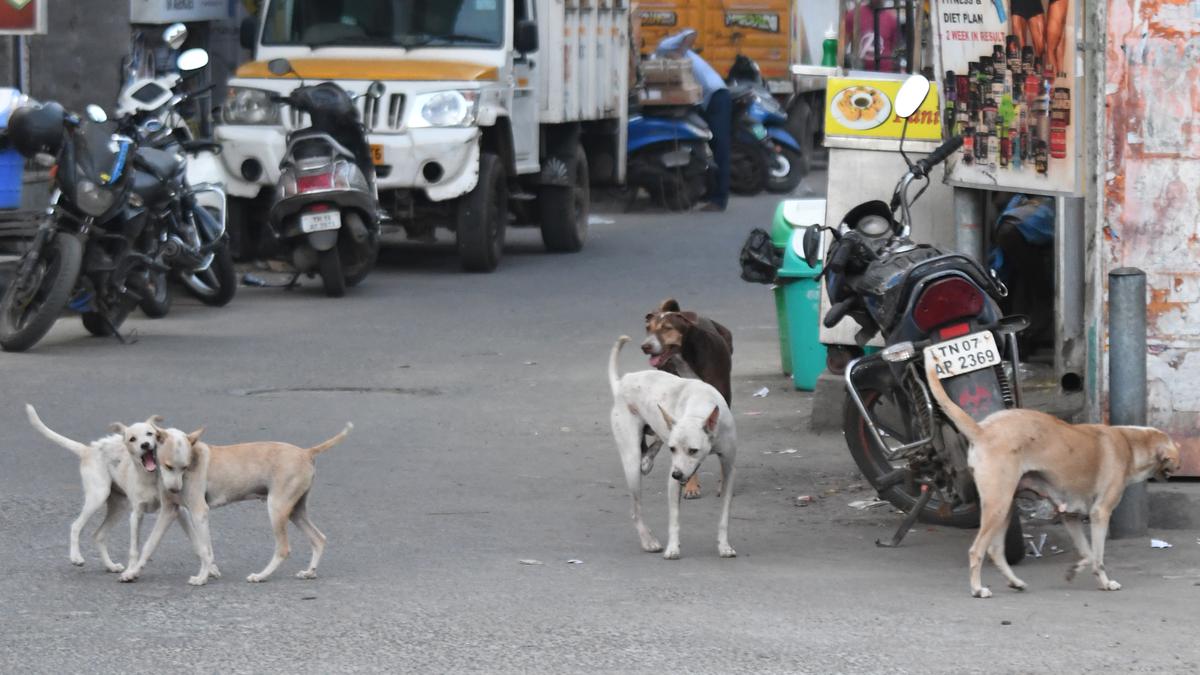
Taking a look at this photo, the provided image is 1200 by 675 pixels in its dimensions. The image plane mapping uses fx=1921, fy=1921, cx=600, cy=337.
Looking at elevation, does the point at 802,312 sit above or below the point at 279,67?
below

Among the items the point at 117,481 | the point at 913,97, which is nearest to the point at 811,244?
the point at 913,97

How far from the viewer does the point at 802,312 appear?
10.3 m

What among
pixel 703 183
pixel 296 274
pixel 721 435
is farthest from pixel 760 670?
pixel 703 183

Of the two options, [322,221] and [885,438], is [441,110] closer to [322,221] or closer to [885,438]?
[322,221]

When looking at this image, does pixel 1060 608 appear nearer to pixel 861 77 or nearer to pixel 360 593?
pixel 360 593

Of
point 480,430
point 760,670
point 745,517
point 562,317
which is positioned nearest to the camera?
point 760,670

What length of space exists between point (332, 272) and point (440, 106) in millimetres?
2101

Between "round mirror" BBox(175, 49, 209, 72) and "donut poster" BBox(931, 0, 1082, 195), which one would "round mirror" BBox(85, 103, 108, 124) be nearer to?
"round mirror" BBox(175, 49, 209, 72)

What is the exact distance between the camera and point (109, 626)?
18.7ft

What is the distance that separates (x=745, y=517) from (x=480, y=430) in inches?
90.7

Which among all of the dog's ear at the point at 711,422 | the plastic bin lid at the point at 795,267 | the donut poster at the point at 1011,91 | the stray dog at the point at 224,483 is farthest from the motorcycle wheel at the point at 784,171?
the stray dog at the point at 224,483

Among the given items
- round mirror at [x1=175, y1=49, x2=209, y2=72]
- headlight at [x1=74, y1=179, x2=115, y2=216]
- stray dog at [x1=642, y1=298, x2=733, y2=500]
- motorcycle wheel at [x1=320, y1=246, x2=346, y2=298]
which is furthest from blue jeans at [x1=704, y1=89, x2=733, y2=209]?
stray dog at [x1=642, y1=298, x2=733, y2=500]

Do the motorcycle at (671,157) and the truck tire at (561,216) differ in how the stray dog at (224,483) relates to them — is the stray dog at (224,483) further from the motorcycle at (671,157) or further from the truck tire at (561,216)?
the motorcycle at (671,157)

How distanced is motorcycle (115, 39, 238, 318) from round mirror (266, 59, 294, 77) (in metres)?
1.54
